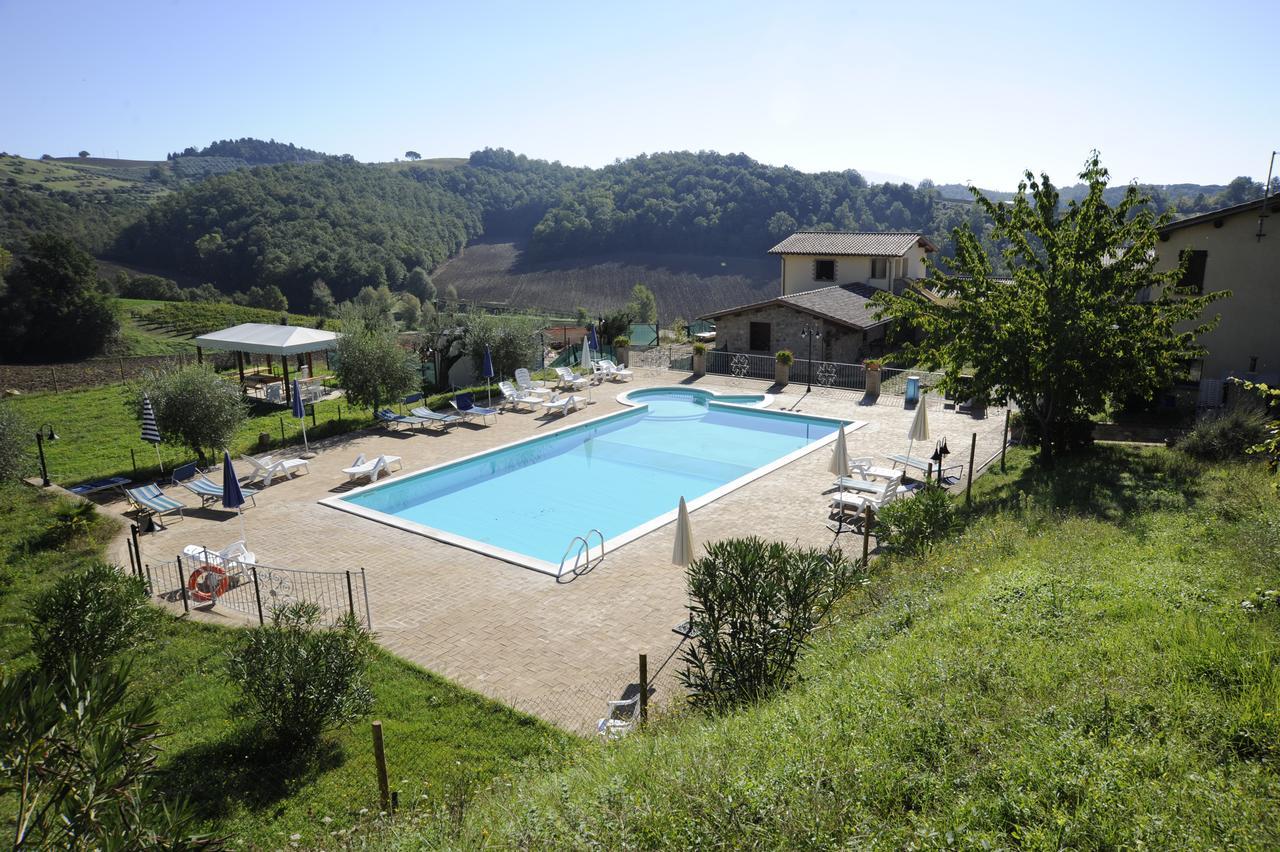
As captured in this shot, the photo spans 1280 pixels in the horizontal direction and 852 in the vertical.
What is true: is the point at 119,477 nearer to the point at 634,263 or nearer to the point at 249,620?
the point at 249,620

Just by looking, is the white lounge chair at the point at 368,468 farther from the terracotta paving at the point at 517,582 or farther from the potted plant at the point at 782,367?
the potted plant at the point at 782,367

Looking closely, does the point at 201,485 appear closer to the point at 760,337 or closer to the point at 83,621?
the point at 83,621

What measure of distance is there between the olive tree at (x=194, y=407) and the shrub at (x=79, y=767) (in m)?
14.0

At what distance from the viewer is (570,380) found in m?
26.2

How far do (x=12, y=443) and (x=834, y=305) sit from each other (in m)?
26.7

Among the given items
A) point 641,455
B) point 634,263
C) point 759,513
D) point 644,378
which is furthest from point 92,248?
point 759,513

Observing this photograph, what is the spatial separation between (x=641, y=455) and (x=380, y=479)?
6.95 metres

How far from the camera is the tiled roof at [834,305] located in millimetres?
28875

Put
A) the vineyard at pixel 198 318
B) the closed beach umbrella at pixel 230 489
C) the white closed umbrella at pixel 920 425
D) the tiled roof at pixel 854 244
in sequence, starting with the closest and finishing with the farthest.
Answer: the closed beach umbrella at pixel 230 489
the white closed umbrella at pixel 920 425
the tiled roof at pixel 854 244
the vineyard at pixel 198 318

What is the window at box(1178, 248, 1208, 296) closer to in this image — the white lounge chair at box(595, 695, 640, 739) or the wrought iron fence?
the white lounge chair at box(595, 695, 640, 739)

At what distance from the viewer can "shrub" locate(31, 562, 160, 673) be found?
8.31 metres

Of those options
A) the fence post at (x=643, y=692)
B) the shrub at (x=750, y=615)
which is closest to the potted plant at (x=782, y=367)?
the shrub at (x=750, y=615)

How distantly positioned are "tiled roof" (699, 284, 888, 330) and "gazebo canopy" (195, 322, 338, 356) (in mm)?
15370

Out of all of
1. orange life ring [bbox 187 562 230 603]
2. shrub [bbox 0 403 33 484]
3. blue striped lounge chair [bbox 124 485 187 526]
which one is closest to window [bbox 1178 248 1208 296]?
orange life ring [bbox 187 562 230 603]
